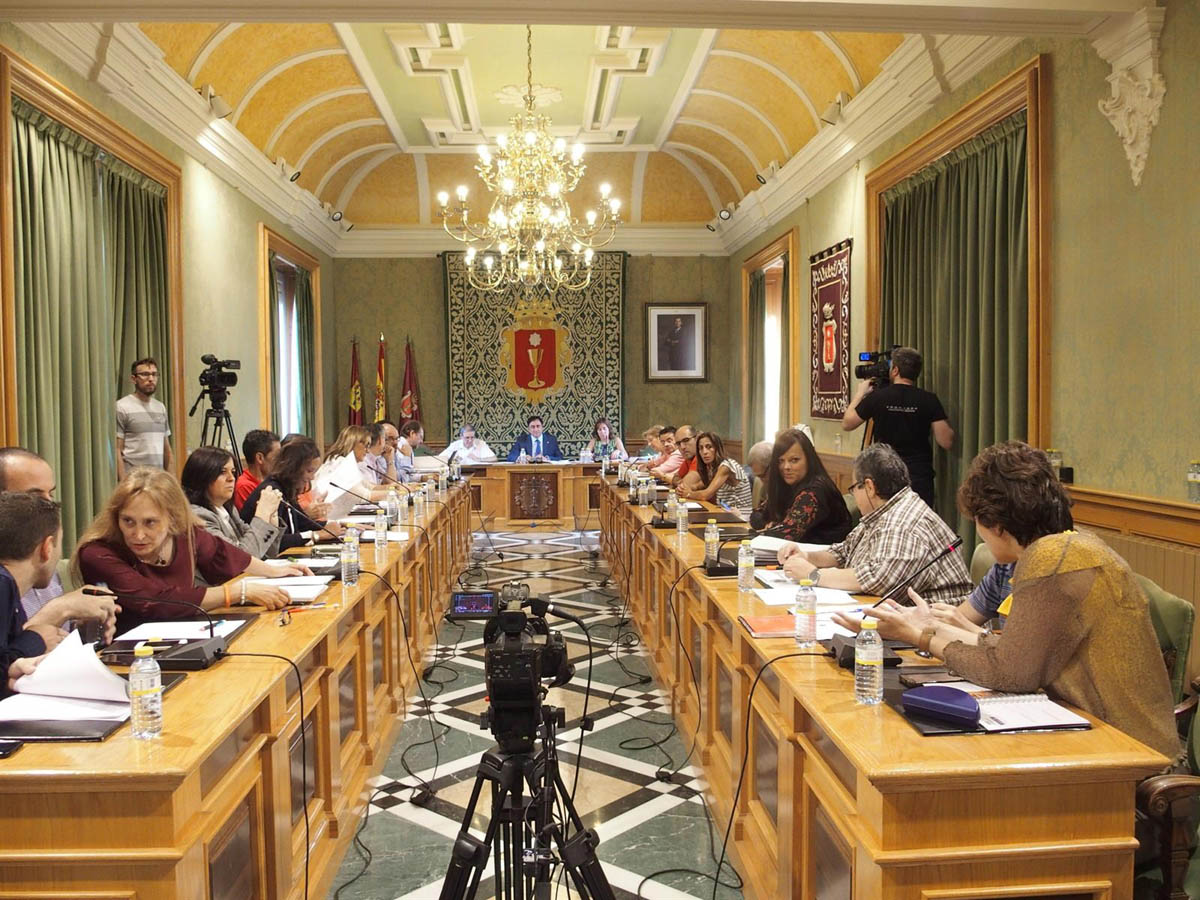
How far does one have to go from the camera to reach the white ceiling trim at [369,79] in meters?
6.52

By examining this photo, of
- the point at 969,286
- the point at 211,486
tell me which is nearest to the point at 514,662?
the point at 211,486

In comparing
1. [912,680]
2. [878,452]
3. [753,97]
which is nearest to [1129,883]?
[912,680]

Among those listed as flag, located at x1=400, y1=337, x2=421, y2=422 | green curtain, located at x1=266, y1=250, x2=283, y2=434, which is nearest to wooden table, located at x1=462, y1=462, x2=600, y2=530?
flag, located at x1=400, y1=337, x2=421, y2=422

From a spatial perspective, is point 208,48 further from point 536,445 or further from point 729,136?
point 536,445

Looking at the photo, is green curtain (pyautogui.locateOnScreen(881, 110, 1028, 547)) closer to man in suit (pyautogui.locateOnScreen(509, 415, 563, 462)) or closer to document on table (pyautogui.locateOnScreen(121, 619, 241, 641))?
document on table (pyautogui.locateOnScreen(121, 619, 241, 641))

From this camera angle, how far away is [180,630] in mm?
2525

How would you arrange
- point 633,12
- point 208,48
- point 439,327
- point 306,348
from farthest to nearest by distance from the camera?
1. point 439,327
2. point 306,348
3. point 208,48
4. point 633,12

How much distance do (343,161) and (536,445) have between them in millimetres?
3577

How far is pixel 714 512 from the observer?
537cm

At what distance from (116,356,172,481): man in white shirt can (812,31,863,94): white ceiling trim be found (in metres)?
4.54

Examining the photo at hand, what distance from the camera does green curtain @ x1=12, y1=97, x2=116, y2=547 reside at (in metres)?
4.25

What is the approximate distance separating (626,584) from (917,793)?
489 centimetres

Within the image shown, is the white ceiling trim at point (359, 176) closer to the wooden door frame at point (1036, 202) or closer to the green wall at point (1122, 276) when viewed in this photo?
the wooden door frame at point (1036, 202)

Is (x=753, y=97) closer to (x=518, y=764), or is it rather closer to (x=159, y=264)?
(x=159, y=264)
